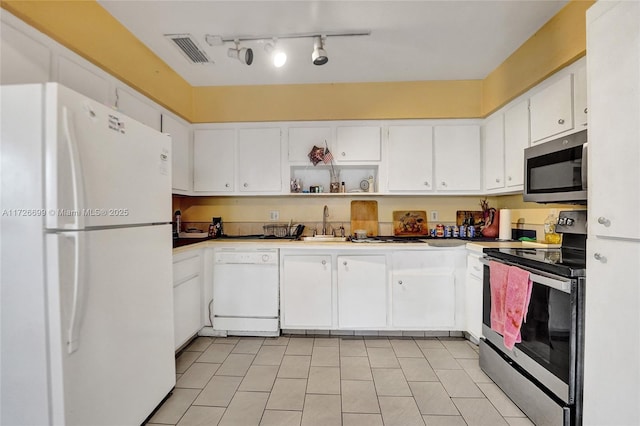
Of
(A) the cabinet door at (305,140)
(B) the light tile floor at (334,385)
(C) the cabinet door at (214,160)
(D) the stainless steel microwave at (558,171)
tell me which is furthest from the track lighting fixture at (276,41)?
(B) the light tile floor at (334,385)

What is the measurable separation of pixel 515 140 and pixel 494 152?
0.97 feet

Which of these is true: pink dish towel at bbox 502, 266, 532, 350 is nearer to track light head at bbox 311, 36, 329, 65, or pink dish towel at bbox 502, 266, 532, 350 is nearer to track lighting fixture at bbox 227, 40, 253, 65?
track light head at bbox 311, 36, 329, 65

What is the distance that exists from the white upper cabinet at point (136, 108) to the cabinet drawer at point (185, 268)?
3.79 feet

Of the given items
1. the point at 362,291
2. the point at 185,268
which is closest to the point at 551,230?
the point at 362,291

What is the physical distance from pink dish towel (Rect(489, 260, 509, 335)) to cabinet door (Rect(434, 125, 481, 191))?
119cm

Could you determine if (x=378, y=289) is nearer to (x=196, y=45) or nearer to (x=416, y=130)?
(x=416, y=130)

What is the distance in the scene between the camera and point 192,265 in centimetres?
254

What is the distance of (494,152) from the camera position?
274 centimetres

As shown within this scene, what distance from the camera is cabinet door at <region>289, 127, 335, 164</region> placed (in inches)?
118

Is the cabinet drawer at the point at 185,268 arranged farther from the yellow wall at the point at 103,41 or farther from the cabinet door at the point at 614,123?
the cabinet door at the point at 614,123

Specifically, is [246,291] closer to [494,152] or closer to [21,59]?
[21,59]

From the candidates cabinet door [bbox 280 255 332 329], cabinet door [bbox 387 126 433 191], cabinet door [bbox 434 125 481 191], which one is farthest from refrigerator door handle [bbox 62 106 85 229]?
cabinet door [bbox 434 125 481 191]

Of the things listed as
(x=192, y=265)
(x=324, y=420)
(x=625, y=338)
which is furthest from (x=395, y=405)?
(x=192, y=265)

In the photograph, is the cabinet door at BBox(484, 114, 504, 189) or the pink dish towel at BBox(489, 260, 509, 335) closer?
the pink dish towel at BBox(489, 260, 509, 335)
